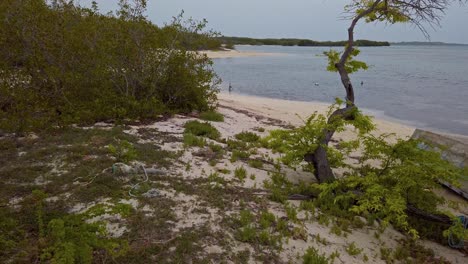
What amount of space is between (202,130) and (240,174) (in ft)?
9.66

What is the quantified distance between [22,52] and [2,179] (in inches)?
164

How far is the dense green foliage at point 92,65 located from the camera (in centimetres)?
810

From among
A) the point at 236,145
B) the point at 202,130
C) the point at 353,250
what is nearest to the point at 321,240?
the point at 353,250

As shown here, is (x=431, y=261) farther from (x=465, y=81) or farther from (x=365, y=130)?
(x=465, y=81)

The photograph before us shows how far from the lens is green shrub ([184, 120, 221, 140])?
947 centimetres

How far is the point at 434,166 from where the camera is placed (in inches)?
232

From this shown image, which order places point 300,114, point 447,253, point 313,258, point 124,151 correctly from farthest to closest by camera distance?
point 300,114 < point 124,151 < point 447,253 < point 313,258

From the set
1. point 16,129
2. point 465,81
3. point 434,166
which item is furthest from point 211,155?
point 465,81

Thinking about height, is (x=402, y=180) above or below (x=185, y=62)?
below

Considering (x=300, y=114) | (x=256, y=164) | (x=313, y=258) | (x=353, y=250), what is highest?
(x=256, y=164)

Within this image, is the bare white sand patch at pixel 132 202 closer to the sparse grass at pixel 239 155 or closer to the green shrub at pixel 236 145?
the sparse grass at pixel 239 155

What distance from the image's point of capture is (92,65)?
33.5ft

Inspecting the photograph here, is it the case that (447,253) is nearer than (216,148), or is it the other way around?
(447,253)

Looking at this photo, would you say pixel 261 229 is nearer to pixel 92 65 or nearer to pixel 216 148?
pixel 216 148
